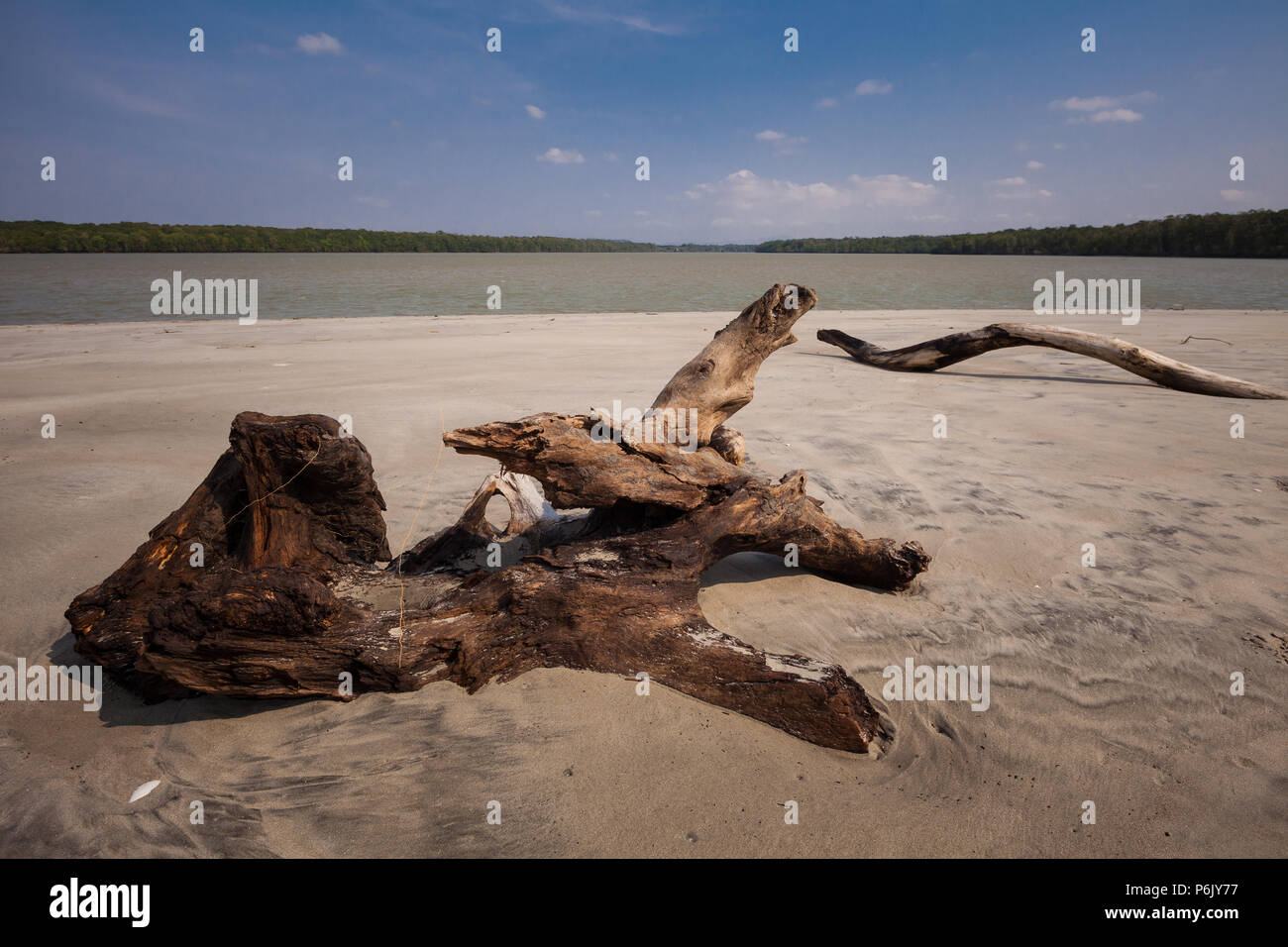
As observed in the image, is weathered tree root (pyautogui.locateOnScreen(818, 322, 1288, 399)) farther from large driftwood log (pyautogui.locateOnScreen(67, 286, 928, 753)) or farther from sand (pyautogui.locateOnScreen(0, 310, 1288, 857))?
large driftwood log (pyautogui.locateOnScreen(67, 286, 928, 753))

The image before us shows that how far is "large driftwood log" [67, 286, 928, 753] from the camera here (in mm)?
2453

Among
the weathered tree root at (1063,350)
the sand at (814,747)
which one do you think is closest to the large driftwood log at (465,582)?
the sand at (814,747)

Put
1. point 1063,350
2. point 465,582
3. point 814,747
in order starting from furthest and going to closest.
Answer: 1. point 1063,350
2. point 465,582
3. point 814,747

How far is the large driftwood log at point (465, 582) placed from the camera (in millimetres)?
2453

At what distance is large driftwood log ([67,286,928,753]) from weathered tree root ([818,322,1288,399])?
284 inches

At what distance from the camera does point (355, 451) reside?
311 centimetres

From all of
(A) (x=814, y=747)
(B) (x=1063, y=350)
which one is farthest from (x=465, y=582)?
(B) (x=1063, y=350)

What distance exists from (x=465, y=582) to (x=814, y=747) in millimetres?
1581

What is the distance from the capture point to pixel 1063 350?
957 centimetres

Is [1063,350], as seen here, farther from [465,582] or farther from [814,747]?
[465,582]

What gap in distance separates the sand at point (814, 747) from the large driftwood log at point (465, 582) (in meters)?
0.15

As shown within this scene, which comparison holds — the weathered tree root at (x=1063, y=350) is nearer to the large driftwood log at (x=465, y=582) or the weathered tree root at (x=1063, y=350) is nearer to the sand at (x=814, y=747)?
the sand at (x=814, y=747)

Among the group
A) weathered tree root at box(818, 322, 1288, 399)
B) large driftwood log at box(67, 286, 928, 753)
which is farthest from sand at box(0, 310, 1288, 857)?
weathered tree root at box(818, 322, 1288, 399)
